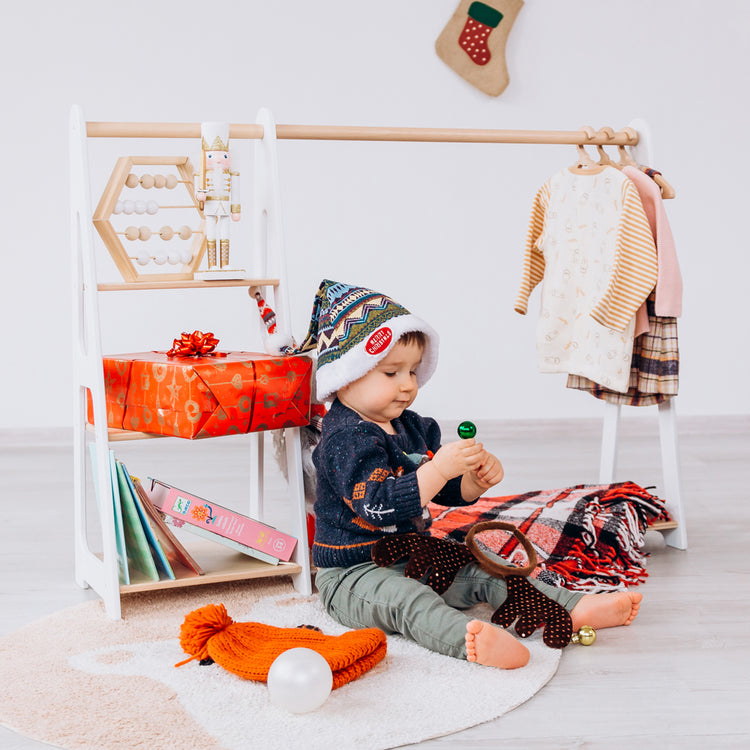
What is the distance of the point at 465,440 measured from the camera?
1.58 meters

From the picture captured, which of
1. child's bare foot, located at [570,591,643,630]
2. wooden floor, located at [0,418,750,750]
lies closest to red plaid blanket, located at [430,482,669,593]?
wooden floor, located at [0,418,750,750]

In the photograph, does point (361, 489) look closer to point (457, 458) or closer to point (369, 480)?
point (369, 480)

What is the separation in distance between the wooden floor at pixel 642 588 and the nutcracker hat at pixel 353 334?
0.57 meters

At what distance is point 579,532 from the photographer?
2070 mm

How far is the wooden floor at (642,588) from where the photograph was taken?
1311mm

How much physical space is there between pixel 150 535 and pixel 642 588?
0.98 meters

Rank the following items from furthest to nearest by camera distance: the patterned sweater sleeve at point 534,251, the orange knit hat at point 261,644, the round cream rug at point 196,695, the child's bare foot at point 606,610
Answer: the patterned sweater sleeve at point 534,251
the child's bare foot at point 606,610
the orange knit hat at point 261,644
the round cream rug at point 196,695

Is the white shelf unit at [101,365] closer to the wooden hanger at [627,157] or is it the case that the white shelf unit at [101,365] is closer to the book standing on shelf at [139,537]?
the book standing on shelf at [139,537]

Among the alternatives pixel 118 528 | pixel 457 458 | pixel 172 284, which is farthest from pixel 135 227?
pixel 457 458

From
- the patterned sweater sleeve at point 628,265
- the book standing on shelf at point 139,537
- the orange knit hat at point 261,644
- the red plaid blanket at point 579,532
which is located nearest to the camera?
the orange knit hat at point 261,644

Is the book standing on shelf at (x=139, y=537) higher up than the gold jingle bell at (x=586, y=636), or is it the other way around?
the book standing on shelf at (x=139, y=537)

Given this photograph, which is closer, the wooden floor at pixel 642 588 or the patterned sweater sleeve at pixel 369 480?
the wooden floor at pixel 642 588

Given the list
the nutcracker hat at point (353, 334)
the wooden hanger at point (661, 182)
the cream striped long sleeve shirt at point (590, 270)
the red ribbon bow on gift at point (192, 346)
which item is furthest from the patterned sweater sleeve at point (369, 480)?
the wooden hanger at point (661, 182)

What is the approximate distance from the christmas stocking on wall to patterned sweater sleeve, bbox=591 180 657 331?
1.72 meters
